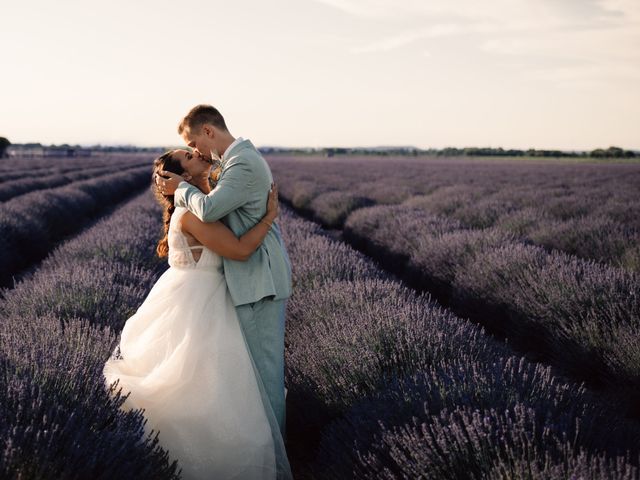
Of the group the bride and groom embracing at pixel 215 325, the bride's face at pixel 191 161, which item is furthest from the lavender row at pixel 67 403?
the bride's face at pixel 191 161

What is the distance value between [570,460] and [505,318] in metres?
2.83

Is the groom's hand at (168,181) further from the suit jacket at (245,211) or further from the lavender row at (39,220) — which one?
the lavender row at (39,220)

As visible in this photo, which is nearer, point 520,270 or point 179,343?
point 179,343

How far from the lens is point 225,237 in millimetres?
2012

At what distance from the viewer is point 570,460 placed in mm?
1382

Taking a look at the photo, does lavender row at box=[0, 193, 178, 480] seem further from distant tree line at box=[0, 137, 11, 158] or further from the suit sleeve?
distant tree line at box=[0, 137, 11, 158]

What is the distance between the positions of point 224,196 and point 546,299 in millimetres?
2620

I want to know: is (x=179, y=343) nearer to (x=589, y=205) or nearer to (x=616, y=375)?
(x=616, y=375)

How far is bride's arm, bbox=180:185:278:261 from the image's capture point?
2014 millimetres

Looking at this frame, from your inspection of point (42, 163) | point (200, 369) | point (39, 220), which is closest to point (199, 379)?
point (200, 369)

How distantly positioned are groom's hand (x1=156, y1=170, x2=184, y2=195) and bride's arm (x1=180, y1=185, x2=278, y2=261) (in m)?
0.16

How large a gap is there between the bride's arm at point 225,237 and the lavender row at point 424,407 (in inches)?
27.5

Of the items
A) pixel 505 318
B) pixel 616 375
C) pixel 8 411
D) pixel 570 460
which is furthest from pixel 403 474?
pixel 505 318

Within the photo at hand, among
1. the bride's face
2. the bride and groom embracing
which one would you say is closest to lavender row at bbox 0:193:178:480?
the bride and groom embracing
